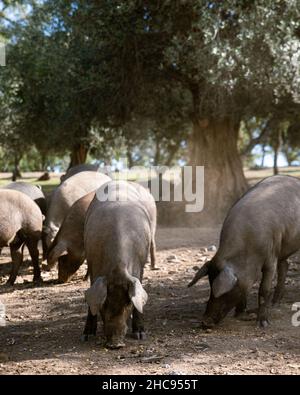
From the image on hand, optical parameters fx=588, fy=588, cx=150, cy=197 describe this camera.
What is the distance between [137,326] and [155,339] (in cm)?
25

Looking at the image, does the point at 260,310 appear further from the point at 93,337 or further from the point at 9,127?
the point at 9,127

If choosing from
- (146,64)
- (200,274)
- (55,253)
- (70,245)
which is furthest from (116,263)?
(146,64)

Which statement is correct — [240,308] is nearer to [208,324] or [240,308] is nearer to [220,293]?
[208,324]

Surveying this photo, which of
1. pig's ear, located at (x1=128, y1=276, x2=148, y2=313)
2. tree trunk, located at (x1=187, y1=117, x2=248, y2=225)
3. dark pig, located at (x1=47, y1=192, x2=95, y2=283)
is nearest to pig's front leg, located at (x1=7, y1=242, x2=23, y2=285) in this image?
dark pig, located at (x1=47, y1=192, x2=95, y2=283)

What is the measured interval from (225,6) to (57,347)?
9.90 metres

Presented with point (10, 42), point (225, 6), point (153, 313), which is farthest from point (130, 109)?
point (153, 313)

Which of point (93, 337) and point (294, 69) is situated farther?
point (294, 69)

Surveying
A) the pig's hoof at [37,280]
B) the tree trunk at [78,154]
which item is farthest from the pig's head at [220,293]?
the tree trunk at [78,154]

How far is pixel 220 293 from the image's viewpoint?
6566 millimetres

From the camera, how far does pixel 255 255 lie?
6973 mm

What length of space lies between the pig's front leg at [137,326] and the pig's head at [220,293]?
0.74 meters

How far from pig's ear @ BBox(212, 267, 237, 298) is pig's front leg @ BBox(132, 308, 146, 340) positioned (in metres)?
0.89

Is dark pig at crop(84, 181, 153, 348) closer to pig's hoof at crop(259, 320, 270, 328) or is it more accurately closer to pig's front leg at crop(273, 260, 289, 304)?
pig's hoof at crop(259, 320, 270, 328)

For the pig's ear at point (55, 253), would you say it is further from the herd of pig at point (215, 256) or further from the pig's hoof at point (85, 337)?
the pig's hoof at point (85, 337)
